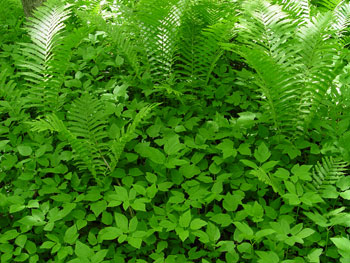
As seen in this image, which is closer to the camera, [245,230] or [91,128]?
[245,230]

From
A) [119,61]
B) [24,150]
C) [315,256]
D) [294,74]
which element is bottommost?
[315,256]

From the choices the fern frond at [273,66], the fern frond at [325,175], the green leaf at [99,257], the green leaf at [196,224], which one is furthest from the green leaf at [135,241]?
the fern frond at [273,66]

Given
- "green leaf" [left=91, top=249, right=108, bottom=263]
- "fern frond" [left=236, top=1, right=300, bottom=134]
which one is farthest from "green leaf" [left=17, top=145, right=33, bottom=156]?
"fern frond" [left=236, top=1, right=300, bottom=134]

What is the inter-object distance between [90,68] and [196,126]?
1.04 metres

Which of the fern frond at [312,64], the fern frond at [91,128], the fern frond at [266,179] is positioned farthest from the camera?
the fern frond at [312,64]

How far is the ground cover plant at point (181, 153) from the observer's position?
183cm

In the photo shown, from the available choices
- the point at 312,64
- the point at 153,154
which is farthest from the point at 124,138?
the point at 312,64

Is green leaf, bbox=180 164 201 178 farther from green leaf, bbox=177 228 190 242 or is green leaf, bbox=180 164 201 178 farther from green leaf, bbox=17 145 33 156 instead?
green leaf, bbox=17 145 33 156

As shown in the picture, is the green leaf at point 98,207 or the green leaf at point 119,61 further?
the green leaf at point 119,61

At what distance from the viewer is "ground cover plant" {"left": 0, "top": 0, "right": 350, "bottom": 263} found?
1835 millimetres

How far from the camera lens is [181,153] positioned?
2.11 m

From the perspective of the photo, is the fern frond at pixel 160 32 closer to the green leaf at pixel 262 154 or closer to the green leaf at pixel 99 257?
the green leaf at pixel 262 154

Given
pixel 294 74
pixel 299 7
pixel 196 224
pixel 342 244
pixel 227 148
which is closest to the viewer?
pixel 342 244

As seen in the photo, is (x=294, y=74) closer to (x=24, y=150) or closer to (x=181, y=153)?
(x=181, y=153)
